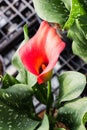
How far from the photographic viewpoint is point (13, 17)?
1.23 meters

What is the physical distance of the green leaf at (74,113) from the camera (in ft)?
2.47

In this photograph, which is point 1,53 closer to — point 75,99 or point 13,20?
point 13,20

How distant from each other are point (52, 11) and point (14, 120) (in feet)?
0.88

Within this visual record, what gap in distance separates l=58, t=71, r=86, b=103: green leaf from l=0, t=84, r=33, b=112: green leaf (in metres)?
0.09

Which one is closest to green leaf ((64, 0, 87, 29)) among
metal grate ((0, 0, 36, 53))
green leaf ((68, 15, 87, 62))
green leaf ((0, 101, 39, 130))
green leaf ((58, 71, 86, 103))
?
green leaf ((68, 15, 87, 62))

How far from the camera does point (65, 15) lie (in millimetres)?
846

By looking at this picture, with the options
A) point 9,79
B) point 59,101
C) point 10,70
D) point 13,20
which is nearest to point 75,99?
point 59,101

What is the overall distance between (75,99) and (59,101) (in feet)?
0.14

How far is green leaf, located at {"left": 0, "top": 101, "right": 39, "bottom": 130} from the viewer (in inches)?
28.4

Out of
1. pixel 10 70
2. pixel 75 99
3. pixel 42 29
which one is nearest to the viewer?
pixel 42 29

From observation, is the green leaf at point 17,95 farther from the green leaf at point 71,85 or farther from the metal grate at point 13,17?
the metal grate at point 13,17

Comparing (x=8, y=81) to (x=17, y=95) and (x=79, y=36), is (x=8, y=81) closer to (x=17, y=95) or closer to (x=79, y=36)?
(x=17, y=95)

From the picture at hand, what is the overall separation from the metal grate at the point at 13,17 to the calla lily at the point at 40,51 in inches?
18.1

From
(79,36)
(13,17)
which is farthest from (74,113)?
(13,17)
